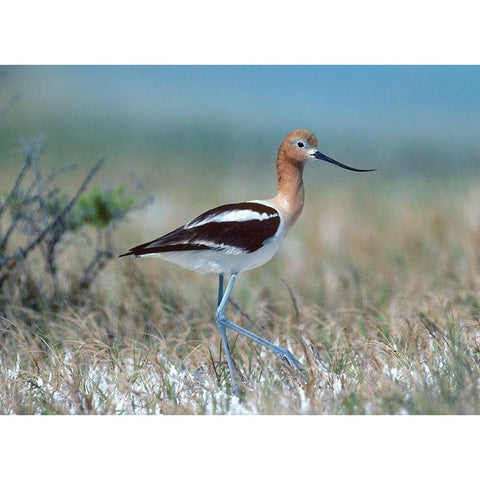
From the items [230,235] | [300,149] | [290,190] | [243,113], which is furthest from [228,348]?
[243,113]

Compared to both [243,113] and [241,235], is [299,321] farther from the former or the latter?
[243,113]

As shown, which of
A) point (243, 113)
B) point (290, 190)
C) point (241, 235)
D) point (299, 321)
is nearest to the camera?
point (241, 235)

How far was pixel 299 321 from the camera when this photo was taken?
428 centimetres

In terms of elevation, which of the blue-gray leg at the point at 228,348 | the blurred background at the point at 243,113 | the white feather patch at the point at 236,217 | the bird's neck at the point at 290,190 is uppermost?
the blurred background at the point at 243,113

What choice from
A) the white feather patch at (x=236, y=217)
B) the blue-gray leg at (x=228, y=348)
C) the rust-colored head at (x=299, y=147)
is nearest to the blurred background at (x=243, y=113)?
the rust-colored head at (x=299, y=147)

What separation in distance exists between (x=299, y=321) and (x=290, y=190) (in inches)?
40.2

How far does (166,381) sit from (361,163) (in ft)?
8.65

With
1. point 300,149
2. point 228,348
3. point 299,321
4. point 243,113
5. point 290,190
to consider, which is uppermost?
point 243,113

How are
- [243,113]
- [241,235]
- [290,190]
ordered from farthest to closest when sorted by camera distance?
[243,113] → [290,190] → [241,235]

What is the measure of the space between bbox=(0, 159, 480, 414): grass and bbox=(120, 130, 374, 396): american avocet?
260mm

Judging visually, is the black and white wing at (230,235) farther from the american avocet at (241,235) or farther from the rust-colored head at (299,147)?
the rust-colored head at (299,147)

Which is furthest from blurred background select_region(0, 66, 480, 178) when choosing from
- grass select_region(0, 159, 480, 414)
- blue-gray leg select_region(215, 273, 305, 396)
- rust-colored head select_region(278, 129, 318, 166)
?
blue-gray leg select_region(215, 273, 305, 396)

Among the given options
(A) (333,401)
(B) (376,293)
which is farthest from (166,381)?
(B) (376,293)

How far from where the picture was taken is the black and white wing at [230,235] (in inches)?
133
